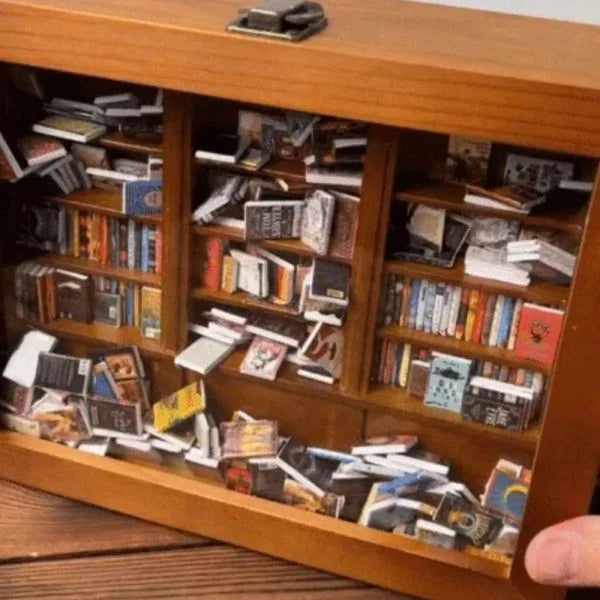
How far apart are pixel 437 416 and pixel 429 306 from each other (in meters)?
0.11

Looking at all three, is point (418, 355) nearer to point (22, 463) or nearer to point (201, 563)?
point (201, 563)

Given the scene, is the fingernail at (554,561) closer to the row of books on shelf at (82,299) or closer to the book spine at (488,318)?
the book spine at (488,318)

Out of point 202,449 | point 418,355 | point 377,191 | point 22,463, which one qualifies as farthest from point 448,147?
Result: point 22,463

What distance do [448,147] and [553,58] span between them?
13 cm

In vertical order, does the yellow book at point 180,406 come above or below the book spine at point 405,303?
below

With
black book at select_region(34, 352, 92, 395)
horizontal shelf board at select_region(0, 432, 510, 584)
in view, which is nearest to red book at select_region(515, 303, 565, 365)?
horizontal shelf board at select_region(0, 432, 510, 584)

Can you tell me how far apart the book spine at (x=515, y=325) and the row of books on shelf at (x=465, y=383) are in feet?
0.07

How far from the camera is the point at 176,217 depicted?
40.0 inches

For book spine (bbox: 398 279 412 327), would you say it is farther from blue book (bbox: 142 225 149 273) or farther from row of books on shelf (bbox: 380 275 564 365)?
blue book (bbox: 142 225 149 273)

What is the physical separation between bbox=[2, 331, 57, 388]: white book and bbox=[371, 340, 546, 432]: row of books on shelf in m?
0.34

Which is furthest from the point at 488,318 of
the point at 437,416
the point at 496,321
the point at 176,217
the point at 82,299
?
the point at 82,299

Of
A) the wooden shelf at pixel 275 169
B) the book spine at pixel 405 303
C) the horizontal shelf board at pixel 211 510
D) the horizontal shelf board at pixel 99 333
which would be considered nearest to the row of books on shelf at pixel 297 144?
the wooden shelf at pixel 275 169

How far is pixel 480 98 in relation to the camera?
781mm

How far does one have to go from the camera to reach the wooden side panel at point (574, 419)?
824 mm
